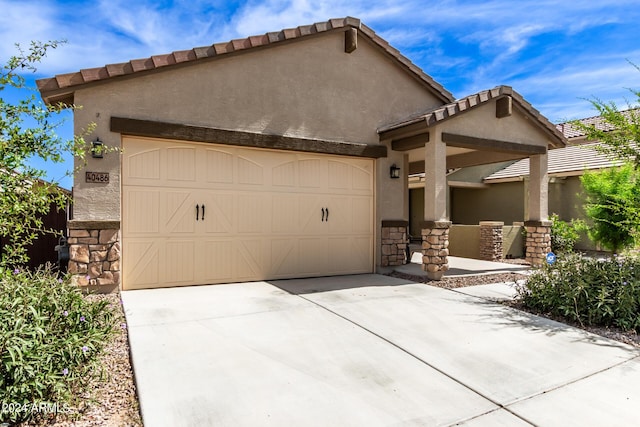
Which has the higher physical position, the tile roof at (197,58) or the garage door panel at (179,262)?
the tile roof at (197,58)

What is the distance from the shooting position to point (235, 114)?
699 centimetres

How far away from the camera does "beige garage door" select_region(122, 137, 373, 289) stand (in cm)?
643

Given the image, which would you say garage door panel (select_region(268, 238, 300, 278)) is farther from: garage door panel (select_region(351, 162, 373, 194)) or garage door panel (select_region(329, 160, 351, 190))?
garage door panel (select_region(351, 162, 373, 194))

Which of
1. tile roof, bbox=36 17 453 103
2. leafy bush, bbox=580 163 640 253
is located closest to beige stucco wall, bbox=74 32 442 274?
tile roof, bbox=36 17 453 103

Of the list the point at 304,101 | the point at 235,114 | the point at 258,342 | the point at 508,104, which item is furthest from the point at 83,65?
the point at 508,104

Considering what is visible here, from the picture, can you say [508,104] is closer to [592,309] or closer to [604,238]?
[592,309]

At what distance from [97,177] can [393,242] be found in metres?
5.99

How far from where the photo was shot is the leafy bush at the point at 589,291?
484cm

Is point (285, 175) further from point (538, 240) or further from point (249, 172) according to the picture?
point (538, 240)

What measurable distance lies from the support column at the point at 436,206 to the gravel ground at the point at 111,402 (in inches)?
221

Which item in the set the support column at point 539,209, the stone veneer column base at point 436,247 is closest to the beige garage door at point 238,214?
the stone veneer column base at point 436,247

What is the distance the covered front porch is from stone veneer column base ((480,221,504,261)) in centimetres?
162

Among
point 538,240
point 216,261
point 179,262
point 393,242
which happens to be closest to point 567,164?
point 538,240

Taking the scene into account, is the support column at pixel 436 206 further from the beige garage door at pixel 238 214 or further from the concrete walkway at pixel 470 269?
the beige garage door at pixel 238 214
